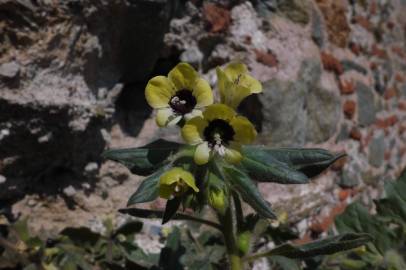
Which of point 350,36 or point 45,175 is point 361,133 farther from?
point 45,175

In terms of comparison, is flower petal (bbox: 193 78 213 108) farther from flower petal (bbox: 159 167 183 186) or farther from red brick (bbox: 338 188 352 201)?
red brick (bbox: 338 188 352 201)

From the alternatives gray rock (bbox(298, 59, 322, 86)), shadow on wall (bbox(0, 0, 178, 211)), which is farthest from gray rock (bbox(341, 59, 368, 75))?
shadow on wall (bbox(0, 0, 178, 211))

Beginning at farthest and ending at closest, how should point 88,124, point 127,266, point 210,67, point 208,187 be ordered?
point 210,67 < point 88,124 < point 127,266 < point 208,187

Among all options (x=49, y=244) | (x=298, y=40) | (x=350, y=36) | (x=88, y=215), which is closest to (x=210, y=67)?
(x=298, y=40)

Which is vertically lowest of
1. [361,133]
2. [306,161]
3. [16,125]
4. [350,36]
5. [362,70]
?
[361,133]

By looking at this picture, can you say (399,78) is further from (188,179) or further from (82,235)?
(188,179)

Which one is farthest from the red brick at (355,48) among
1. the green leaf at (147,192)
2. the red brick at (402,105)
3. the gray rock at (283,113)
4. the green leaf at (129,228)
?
the green leaf at (147,192)

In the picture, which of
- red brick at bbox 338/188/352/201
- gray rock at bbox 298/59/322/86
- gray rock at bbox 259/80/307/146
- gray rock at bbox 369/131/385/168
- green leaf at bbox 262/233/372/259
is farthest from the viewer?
Answer: gray rock at bbox 369/131/385/168
